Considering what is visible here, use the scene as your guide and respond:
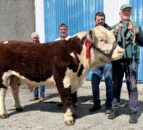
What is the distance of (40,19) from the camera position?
14930mm

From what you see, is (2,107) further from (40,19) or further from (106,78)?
(40,19)

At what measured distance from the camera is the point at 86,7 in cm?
1249

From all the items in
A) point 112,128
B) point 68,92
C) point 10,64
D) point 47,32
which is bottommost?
point 112,128

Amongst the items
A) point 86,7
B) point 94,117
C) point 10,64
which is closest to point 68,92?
point 94,117

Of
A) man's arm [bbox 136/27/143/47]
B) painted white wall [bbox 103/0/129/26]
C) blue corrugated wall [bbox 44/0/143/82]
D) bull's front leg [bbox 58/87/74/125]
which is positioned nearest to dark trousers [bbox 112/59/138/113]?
man's arm [bbox 136/27/143/47]

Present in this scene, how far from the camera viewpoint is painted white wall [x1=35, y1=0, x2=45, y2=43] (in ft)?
48.3

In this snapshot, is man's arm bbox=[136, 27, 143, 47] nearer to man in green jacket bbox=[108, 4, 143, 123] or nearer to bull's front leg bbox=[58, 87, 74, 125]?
man in green jacket bbox=[108, 4, 143, 123]

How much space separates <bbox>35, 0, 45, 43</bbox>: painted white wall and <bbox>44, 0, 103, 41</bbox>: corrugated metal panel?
240 mm

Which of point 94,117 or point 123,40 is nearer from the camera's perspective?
point 123,40

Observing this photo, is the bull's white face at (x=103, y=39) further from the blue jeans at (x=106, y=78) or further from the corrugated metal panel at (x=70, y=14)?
the corrugated metal panel at (x=70, y=14)

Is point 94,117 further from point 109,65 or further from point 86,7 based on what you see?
point 86,7

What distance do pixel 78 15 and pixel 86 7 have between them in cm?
48

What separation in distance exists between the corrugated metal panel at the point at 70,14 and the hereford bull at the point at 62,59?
183 inches

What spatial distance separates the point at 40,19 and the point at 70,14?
2042 mm
